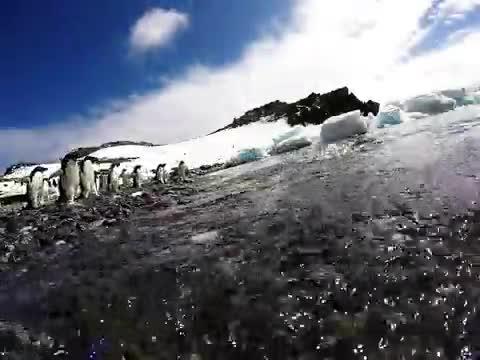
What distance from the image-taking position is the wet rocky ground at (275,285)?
285 cm

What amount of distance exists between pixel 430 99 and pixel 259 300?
38252 millimetres

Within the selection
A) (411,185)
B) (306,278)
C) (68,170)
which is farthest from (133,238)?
(68,170)

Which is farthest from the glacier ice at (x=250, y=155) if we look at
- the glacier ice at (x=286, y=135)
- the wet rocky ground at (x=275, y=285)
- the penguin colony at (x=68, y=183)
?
the wet rocky ground at (x=275, y=285)

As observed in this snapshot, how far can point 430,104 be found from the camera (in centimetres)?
3712

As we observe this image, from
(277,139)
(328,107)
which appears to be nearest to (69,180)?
(277,139)

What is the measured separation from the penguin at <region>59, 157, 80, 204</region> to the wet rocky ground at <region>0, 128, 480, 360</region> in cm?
945

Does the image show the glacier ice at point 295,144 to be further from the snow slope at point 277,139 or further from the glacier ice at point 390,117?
the glacier ice at point 390,117

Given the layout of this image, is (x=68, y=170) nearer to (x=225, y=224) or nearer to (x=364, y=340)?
(x=225, y=224)

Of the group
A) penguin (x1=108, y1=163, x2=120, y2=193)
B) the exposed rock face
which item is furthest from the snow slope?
penguin (x1=108, y1=163, x2=120, y2=193)

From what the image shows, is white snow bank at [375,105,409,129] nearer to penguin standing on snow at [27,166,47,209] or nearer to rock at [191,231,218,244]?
penguin standing on snow at [27,166,47,209]

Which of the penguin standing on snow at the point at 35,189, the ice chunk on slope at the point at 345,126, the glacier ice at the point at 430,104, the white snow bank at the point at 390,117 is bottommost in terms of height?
the penguin standing on snow at the point at 35,189

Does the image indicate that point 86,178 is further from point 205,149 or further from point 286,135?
point 205,149

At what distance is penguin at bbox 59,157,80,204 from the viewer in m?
17.1

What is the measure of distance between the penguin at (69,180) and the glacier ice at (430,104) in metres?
31.4
